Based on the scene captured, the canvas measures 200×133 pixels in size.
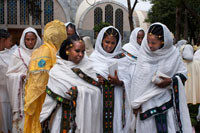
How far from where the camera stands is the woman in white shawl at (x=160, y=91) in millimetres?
3686

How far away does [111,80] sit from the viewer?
4.03 meters

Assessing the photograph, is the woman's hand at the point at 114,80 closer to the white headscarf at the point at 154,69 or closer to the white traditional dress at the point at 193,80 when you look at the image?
the white headscarf at the point at 154,69

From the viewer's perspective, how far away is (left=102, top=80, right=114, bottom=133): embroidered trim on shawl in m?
4.19

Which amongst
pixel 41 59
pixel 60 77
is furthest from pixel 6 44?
pixel 60 77

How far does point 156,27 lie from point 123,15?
25.3 metres

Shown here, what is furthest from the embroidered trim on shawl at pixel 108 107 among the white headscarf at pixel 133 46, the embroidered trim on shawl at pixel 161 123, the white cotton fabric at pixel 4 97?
the white cotton fabric at pixel 4 97

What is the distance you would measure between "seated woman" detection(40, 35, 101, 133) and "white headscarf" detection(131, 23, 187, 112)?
2.08 feet

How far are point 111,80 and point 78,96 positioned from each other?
2.75ft

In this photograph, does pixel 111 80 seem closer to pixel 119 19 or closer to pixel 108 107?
pixel 108 107

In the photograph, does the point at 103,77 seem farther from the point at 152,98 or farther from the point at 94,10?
the point at 94,10

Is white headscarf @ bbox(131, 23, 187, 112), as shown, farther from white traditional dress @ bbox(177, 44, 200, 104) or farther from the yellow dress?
white traditional dress @ bbox(177, 44, 200, 104)

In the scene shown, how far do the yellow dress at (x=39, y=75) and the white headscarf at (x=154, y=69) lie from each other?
1352 millimetres

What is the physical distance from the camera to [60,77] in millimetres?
3365

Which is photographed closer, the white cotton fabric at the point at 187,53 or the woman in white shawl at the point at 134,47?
the woman in white shawl at the point at 134,47
